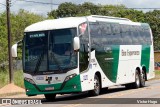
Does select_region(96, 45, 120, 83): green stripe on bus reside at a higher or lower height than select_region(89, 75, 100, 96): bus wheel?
higher

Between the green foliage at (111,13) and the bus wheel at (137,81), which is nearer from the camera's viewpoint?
the bus wheel at (137,81)

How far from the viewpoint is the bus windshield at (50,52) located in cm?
1973

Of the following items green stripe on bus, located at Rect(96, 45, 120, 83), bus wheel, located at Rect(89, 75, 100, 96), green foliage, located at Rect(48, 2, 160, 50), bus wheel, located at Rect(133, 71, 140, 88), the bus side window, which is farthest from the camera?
green foliage, located at Rect(48, 2, 160, 50)

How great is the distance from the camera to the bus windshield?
19.7m

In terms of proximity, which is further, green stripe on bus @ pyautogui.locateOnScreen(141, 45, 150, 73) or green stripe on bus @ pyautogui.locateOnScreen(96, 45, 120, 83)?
green stripe on bus @ pyautogui.locateOnScreen(141, 45, 150, 73)

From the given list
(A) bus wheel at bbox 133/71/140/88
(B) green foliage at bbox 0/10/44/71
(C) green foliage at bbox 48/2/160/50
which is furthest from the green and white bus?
(C) green foliage at bbox 48/2/160/50

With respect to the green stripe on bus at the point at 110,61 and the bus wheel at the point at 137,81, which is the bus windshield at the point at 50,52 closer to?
the green stripe on bus at the point at 110,61

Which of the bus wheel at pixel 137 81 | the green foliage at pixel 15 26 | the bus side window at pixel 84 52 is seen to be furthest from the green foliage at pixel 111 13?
the bus side window at pixel 84 52

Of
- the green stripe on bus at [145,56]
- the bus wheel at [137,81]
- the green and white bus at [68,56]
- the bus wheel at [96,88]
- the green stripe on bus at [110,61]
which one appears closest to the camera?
the green and white bus at [68,56]

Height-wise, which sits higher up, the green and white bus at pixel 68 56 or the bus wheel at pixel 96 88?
the green and white bus at pixel 68 56

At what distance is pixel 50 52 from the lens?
19922 millimetres

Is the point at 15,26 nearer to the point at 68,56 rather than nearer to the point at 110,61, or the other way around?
the point at 110,61

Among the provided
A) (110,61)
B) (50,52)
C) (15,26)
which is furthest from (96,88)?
(15,26)

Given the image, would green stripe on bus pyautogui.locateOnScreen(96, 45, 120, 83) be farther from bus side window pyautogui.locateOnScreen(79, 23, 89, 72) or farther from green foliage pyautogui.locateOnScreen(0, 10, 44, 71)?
green foliage pyautogui.locateOnScreen(0, 10, 44, 71)
